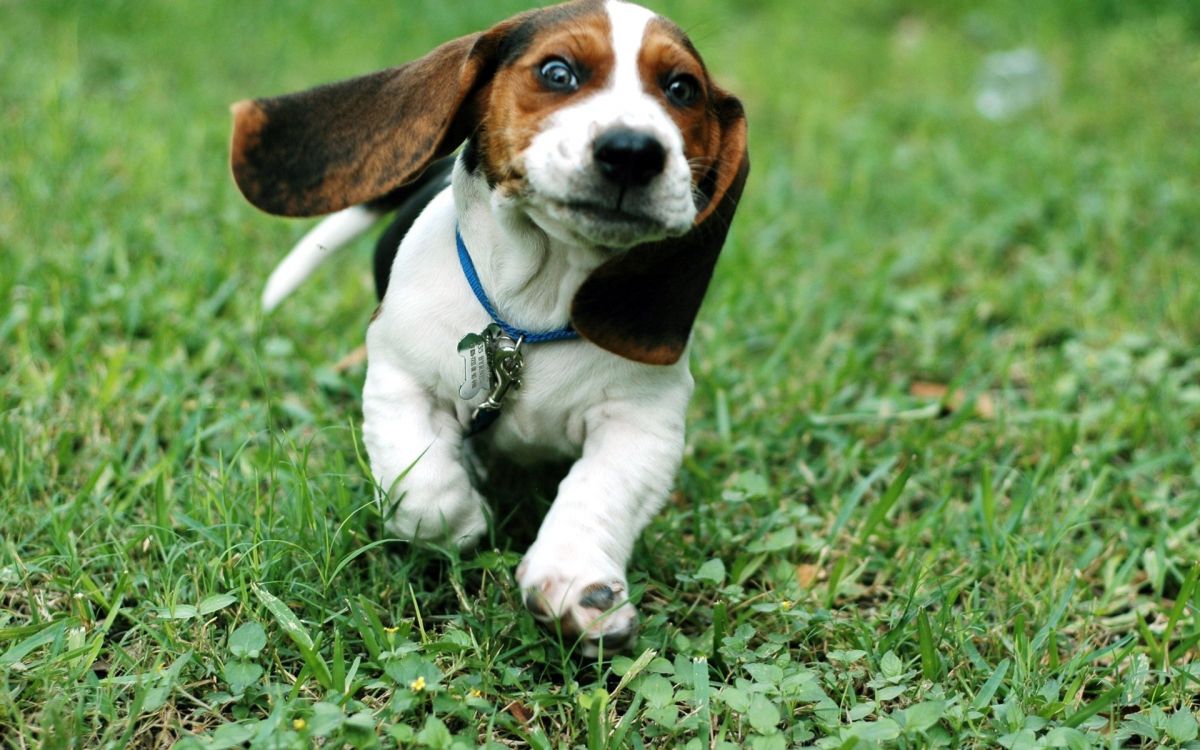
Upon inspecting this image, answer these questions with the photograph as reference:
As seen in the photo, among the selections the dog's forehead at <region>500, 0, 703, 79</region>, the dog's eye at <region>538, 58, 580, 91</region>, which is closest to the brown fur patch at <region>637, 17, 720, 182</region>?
the dog's forehead at <region>500, 0, 703, 79</region>

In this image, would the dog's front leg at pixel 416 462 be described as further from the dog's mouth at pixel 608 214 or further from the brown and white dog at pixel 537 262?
the dog's mouth at pixel 608 214

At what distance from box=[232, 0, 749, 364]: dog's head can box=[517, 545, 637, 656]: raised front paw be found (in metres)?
0.50

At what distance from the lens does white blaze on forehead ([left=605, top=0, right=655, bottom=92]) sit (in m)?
2.69

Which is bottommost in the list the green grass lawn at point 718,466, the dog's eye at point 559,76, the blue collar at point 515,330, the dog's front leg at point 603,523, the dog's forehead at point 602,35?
the green grass lawn at point 718,466

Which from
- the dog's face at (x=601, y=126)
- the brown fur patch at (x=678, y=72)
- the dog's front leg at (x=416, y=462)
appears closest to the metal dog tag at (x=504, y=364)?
the dog's front leg at (x=416, y=462)

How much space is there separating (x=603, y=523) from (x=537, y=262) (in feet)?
2.06

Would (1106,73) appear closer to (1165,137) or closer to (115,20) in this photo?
(1165,137)

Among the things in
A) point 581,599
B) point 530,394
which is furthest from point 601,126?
point 581,599

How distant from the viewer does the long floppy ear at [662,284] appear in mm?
2787

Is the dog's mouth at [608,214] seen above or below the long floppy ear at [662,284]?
above

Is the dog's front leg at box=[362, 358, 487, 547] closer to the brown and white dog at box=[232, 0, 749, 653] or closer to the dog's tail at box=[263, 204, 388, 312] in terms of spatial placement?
the brown and white dog at box=[232, 0, 749, 653]

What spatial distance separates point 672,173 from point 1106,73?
5932mm

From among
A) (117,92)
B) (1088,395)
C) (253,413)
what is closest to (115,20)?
(117,92)

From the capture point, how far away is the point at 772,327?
4.64m
